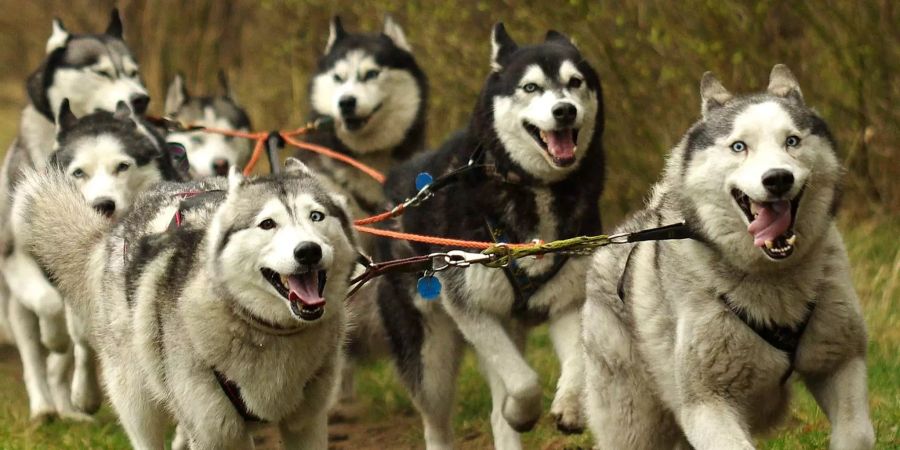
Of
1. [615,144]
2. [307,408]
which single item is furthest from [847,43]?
[307,408]

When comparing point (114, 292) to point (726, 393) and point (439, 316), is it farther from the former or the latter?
point (726, 393)

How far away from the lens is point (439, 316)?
7.34m

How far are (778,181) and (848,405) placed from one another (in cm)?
77

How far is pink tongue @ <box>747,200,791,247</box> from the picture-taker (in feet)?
15.3

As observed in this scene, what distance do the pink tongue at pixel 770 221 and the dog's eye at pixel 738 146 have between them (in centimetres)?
18

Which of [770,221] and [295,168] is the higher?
[295,168]

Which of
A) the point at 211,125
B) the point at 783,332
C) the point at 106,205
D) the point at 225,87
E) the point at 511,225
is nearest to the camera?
the point at 783,332

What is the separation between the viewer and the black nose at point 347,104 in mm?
9758

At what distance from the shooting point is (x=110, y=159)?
7723 mm

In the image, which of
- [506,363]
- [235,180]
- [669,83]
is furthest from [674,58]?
[235,180]

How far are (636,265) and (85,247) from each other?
8.70 feet

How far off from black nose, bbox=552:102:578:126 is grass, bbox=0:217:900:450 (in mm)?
1566

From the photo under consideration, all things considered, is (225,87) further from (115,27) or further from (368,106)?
(368,106)

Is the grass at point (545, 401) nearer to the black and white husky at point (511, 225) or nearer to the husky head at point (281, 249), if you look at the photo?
the black and white husky at point (511, 225)
